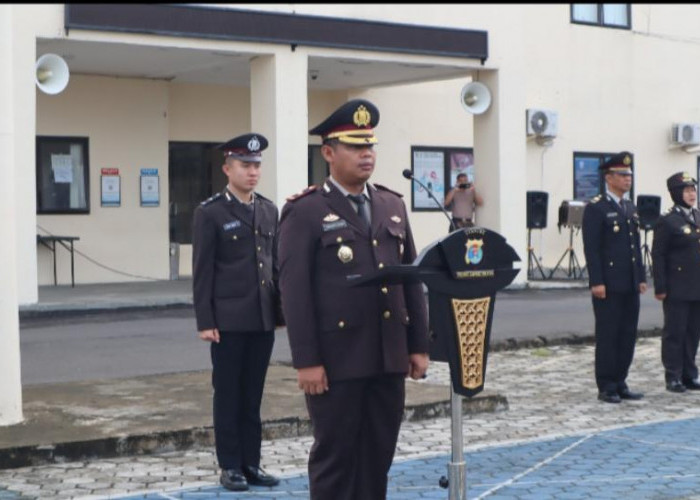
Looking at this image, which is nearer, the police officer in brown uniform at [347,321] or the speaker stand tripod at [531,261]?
the police officer in brown uniform at [347,321]

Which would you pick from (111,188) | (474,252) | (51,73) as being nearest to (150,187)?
(111,188)

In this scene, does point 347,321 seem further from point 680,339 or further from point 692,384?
point 692,384

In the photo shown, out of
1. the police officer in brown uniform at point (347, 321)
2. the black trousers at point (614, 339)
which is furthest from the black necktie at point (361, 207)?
the black trousers at point (614, 339)

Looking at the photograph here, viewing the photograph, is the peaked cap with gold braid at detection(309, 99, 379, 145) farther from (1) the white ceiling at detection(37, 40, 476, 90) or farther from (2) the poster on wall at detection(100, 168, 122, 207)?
(2) the poster on wall at detection(100, 168, 122, 207)

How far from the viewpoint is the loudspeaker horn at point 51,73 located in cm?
1777

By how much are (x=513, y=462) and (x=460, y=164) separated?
18.6 m

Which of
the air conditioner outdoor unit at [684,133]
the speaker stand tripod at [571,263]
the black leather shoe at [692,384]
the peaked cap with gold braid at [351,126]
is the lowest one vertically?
the black leather shoe at [692,384]

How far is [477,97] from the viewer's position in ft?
73.0

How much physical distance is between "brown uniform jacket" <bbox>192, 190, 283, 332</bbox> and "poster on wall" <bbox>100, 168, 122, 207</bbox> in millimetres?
15017

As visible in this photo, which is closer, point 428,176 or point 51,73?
point 51,73

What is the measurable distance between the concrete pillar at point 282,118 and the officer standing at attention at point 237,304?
12.2 meters

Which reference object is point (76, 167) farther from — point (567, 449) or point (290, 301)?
point (290, 301)

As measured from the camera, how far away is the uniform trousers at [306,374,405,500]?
5352 millimetres

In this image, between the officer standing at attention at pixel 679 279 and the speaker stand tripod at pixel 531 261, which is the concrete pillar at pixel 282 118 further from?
the officer standing at attention at pixel 679 279
